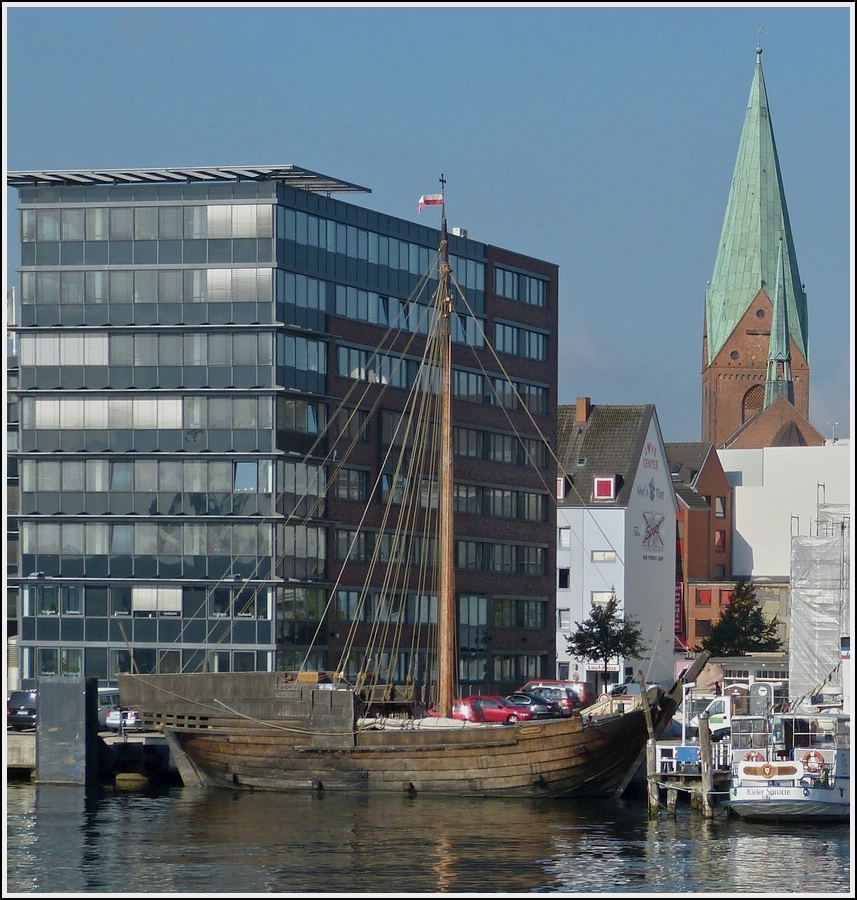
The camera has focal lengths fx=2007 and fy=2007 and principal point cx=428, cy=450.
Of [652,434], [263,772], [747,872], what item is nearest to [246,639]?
[263,772]

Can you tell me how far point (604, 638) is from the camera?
120 meters

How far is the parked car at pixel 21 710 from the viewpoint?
7594 centimetres

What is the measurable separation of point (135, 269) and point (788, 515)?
3649 inches

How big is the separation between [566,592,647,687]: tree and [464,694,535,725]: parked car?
42.0 metres

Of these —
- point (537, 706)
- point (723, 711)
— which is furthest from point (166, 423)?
point (723, 711)

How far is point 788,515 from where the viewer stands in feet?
557

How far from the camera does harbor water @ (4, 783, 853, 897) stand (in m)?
41.7

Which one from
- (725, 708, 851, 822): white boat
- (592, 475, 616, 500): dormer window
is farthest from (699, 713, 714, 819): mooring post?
(592, 475, 616, 500): dormer window

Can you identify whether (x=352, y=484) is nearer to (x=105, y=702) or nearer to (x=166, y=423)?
(x=166, y=423)

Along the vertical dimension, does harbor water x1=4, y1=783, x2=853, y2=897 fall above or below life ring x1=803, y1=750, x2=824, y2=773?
below

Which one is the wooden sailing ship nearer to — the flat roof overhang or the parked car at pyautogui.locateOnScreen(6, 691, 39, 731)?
the parked car at pyautogui.locateOnScreen(6, 691, 39, 731)

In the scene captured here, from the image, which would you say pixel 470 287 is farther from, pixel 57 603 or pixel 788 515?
pixel 788 515

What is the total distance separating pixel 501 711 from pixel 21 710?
60.9 ft

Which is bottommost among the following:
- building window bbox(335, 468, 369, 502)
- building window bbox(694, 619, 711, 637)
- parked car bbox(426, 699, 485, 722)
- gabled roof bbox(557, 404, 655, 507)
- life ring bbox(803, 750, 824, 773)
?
building window bbox(694, 619, 711, 637)
